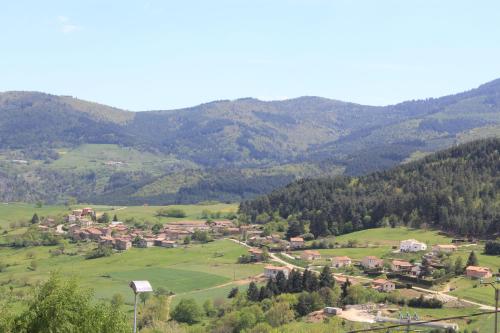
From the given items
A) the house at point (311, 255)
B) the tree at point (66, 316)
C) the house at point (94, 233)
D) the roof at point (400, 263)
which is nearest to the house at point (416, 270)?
the roof at point (400, 263)

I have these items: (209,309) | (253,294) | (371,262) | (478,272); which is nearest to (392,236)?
(371,262)

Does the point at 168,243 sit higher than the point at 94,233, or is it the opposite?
the point at 94,233

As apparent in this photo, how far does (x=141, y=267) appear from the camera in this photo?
109m

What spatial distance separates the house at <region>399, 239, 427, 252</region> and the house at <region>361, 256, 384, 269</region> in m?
7.67

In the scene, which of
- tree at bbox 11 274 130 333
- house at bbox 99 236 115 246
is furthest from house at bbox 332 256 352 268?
tree at bbox 11 274 130 333

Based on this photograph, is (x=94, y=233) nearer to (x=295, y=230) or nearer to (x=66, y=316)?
(x=295, y=230)

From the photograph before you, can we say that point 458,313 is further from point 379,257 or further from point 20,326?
point 20,326

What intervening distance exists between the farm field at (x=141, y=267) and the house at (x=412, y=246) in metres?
22.8

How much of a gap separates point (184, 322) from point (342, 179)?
321 ft

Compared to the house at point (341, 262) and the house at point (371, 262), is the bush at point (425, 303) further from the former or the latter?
the house at point (341, 262)

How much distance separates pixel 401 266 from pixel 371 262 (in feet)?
17.6

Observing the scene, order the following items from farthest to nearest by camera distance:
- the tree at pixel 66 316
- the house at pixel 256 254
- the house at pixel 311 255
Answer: the house at pixel 256 254 < the house at pixel 311 255 < the tree at pixel 66 316

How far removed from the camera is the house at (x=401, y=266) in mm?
88113

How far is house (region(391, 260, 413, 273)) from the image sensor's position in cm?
8811
